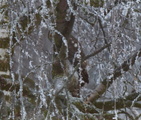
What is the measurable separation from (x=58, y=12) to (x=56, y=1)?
0.50 feet

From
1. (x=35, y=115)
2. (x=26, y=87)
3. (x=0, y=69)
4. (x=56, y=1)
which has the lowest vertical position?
(x=35, y=115)

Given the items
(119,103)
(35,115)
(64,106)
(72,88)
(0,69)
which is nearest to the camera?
(35,115)

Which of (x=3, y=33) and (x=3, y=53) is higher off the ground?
(x=3, y=33)

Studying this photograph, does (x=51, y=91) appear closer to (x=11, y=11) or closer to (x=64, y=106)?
(x=64, y=106)

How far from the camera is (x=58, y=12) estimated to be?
9.15 feet

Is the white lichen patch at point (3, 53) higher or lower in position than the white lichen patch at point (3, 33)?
lower

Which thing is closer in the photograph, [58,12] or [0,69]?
[0,69]

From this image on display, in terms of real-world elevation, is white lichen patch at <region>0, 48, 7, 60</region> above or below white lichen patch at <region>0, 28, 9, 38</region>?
below

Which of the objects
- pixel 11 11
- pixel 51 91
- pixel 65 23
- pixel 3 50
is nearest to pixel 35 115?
pixel 51 91

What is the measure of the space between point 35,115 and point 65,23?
46.4 inches

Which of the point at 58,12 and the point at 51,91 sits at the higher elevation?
the point at 58,12

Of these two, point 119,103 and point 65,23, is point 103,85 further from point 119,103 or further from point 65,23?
point 65,23

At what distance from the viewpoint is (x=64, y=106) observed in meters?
2.30

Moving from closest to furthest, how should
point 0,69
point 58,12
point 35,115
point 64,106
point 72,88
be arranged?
point 35,115 → point 64,106 → point 0,69 → point 58,12 → point 72,88
